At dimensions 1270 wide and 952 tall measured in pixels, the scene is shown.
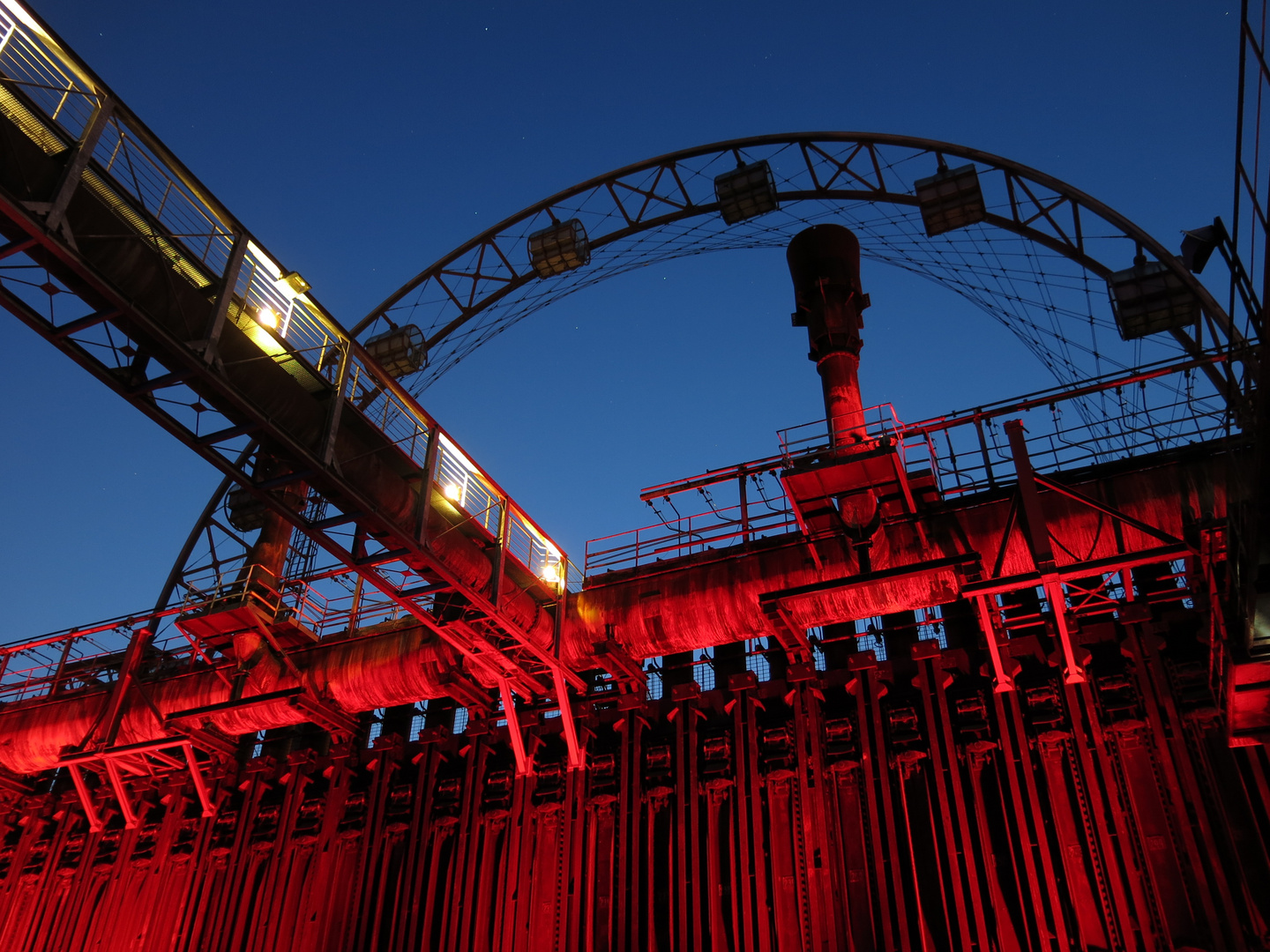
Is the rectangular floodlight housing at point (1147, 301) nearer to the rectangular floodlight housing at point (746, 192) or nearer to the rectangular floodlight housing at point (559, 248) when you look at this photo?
the rectangular floodlight housing at point (746, 192)

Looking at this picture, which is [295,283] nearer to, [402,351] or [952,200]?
[402,351]

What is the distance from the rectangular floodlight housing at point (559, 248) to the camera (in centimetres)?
2662

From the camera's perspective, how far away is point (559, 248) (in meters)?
26.7

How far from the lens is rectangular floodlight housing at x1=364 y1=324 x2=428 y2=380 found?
91.3 feet

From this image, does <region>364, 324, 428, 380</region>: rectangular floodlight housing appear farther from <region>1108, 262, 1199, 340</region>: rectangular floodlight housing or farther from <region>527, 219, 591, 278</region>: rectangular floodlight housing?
<region>1108, 262, 1199, 340</region>: rectangular floodlight housing

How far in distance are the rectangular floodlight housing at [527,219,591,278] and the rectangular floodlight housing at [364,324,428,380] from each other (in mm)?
3882

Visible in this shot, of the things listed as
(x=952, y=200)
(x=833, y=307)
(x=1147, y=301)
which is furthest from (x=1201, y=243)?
(x=952, y=200)

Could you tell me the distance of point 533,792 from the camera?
2031cm

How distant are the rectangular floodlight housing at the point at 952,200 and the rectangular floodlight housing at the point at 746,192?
12.2 feet

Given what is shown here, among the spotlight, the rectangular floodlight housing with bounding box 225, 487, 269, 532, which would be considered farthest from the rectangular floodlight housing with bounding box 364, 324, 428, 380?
the spotlight

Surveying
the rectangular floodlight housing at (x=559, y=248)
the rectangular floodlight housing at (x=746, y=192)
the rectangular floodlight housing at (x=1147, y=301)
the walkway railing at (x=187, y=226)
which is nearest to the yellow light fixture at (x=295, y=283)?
the walkway railing at (x=187, y=226)

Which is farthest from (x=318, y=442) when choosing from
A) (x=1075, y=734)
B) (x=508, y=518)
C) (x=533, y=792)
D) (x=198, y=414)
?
(x=1075, y=734)

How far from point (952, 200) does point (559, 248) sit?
9.72m

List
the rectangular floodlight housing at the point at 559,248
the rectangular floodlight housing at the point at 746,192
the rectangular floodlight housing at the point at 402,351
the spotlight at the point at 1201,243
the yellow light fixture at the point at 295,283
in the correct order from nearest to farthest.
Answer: the spotlight at the point at 1201,243
the yellow light fixture at the point at 295,283
the rectangular floodlight housing at the point at 746,192
the rectangular floodlight housing at the point at 559,248
the rectangular floodlight housing at the point at 402,351
